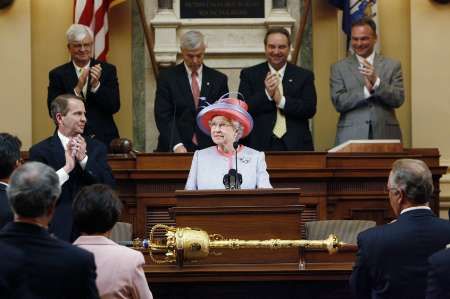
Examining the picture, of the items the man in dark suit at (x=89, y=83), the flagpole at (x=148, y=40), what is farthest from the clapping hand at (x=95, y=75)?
the flagpole at (x=148, y=40)

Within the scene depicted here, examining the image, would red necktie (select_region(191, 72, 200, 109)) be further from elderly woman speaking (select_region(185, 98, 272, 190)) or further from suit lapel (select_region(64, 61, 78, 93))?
elderly woman speaking (select_region(185, 98, 272, 190))

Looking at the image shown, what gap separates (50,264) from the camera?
543 cm

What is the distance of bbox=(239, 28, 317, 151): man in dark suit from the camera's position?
425 inches

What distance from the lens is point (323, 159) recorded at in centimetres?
1037

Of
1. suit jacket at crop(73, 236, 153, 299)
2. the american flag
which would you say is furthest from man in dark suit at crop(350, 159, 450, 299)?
the american flag

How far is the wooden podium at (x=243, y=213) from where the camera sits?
8328 millimetres

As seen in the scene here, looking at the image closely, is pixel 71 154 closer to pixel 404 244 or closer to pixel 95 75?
pixel 95 75

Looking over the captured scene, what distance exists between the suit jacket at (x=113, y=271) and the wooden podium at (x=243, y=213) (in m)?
2.20

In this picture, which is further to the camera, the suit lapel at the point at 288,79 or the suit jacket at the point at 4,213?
the suit lapel at the point at 288,79

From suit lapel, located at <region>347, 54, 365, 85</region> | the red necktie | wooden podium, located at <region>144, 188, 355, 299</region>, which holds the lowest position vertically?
wooden podium, located at <region>144, 188, 355, 299</region>

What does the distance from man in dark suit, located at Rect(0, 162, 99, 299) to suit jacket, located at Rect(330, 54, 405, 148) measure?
227 inches

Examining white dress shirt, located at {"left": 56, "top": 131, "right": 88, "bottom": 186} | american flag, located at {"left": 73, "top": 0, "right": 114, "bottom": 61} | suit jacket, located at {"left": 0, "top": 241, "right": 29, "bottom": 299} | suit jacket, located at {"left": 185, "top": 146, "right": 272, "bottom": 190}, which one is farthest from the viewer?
american flag, located at {"left": 73, "top": 0, "right": 114, "bottom": 61}

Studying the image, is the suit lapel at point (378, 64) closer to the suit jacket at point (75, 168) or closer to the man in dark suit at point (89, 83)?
the man in dark suit at point (89, 83)

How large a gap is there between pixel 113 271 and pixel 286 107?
483cm
